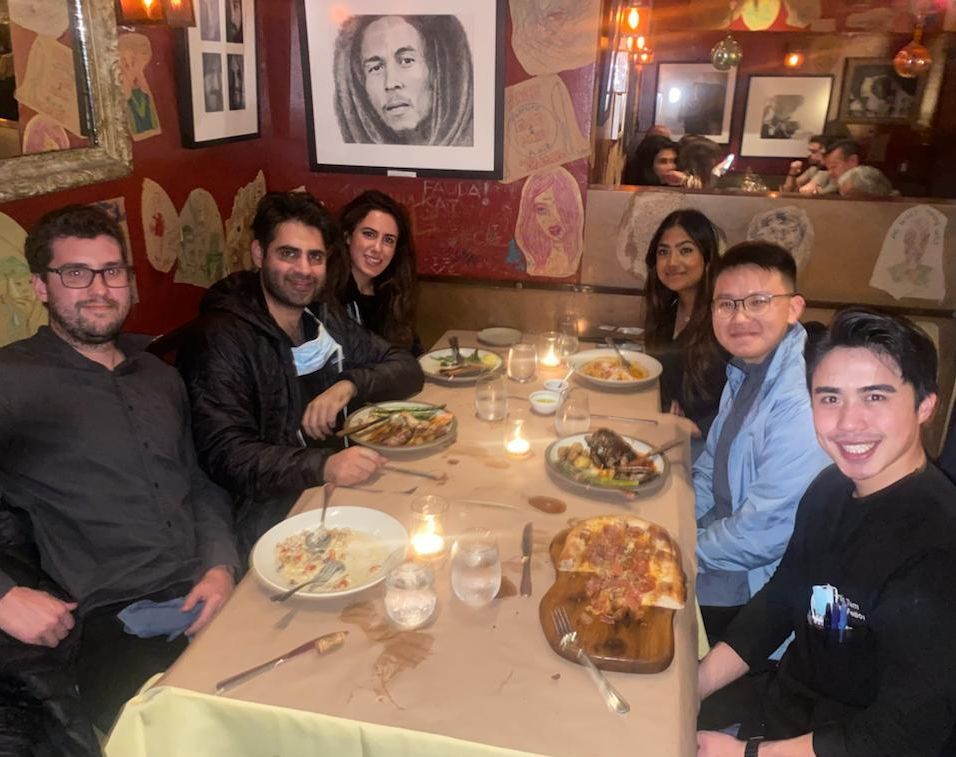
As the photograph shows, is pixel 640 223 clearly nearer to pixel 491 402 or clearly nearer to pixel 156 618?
pixel 491 402

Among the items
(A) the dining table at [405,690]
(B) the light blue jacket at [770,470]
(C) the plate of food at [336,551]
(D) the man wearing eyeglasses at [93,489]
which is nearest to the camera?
(A) the dining table at [405,690]

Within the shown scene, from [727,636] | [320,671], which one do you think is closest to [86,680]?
[320,671]

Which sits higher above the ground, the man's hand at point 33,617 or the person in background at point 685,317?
the person in background at point 685,317

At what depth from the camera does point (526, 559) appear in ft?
5.03

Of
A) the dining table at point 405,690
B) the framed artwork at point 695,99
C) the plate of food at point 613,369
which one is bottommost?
the dining table at point 405,690

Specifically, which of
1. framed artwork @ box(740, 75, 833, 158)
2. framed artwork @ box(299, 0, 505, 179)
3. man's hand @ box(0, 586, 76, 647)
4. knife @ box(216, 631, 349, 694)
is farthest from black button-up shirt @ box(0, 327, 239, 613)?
framed artwork @ box(740, 75, 833, 158)

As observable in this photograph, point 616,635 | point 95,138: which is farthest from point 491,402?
point 95,138

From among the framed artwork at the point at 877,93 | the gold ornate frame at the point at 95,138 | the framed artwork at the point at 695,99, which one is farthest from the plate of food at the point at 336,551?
the framed artwork at the point at 877,93

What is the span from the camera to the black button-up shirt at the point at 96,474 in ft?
5.94

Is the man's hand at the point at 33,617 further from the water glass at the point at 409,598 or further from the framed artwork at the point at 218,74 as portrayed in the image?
the framed artwork at the point at 218,74

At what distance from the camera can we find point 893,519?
1341 mm

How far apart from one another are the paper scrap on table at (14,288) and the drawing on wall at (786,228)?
9.90ft

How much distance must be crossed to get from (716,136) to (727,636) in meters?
8.13

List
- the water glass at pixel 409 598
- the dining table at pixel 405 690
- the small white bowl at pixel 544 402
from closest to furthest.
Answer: the dining table at pixel 405 690, the water glass at pixel 409 598, the small white bowl at pixel 544 402
